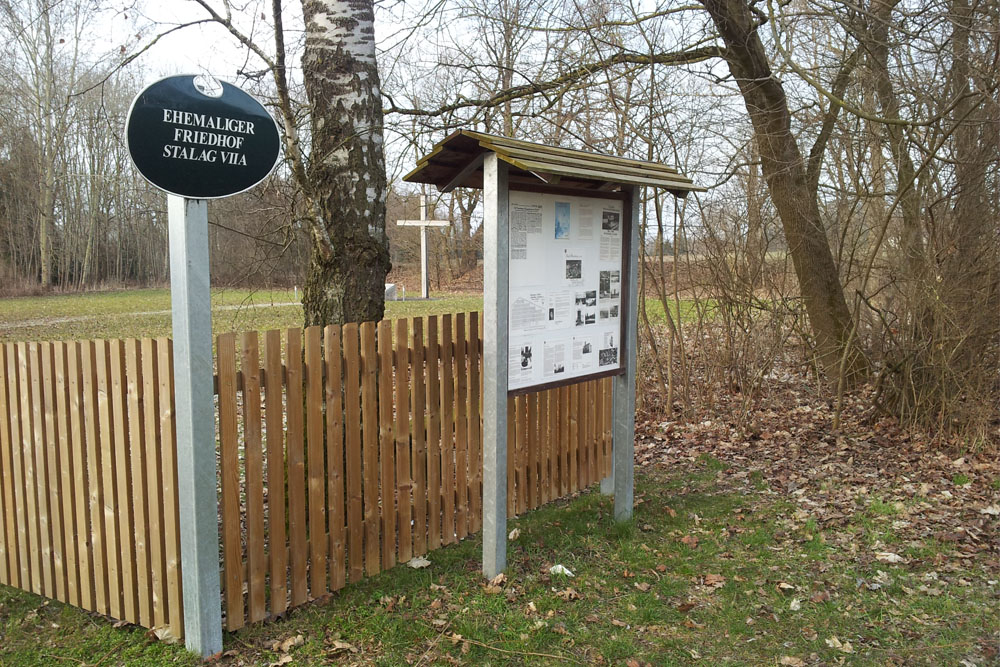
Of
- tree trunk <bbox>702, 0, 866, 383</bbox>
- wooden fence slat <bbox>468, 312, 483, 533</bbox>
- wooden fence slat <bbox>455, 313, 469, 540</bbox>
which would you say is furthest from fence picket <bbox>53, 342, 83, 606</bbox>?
tree trunk <bbox>702, 0, 866, 383</bbox>

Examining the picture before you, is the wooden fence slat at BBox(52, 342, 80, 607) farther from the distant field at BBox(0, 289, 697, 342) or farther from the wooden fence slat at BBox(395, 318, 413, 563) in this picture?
the distant field at BBox(0, 289, 697, 342)

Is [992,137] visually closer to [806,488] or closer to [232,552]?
[806,488]

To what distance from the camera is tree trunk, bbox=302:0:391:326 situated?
14.7 feet

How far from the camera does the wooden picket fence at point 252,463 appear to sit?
10.8 feet

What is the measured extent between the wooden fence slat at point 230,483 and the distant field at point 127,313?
7.80 meters

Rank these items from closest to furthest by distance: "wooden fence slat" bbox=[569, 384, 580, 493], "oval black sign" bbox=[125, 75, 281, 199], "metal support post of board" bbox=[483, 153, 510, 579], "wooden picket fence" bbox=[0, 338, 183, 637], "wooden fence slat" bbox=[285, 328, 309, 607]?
"oval black sign" bbox=[125, 75, 281, 199] < "wooden picket fence" bbox=[0, 338, 183, 637] < "wooden fence slat" bbox=[285, 328, 309, 607] < "metal support post of board" bbox=[483, 153, 510, 579] < "wooden fence slat" bbox=[569, 384, 580, 493]

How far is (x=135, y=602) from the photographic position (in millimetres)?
3459

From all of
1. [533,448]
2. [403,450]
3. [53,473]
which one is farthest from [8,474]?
[533,448]

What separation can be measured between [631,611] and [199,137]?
3054mm

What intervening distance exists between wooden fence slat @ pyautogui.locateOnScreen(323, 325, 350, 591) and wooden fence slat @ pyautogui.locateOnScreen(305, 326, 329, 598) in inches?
1.8

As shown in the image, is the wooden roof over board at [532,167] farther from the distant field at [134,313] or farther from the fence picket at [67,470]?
the distant field at [134,313]

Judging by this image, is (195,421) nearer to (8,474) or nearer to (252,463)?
(252,463)

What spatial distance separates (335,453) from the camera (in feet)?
12.4

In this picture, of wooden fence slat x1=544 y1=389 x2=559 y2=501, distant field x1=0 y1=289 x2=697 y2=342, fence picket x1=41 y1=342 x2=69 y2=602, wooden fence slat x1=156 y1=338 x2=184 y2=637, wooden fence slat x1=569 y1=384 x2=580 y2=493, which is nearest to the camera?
wooden fence slat x1=156 y1=338 x2=184 y2=637
